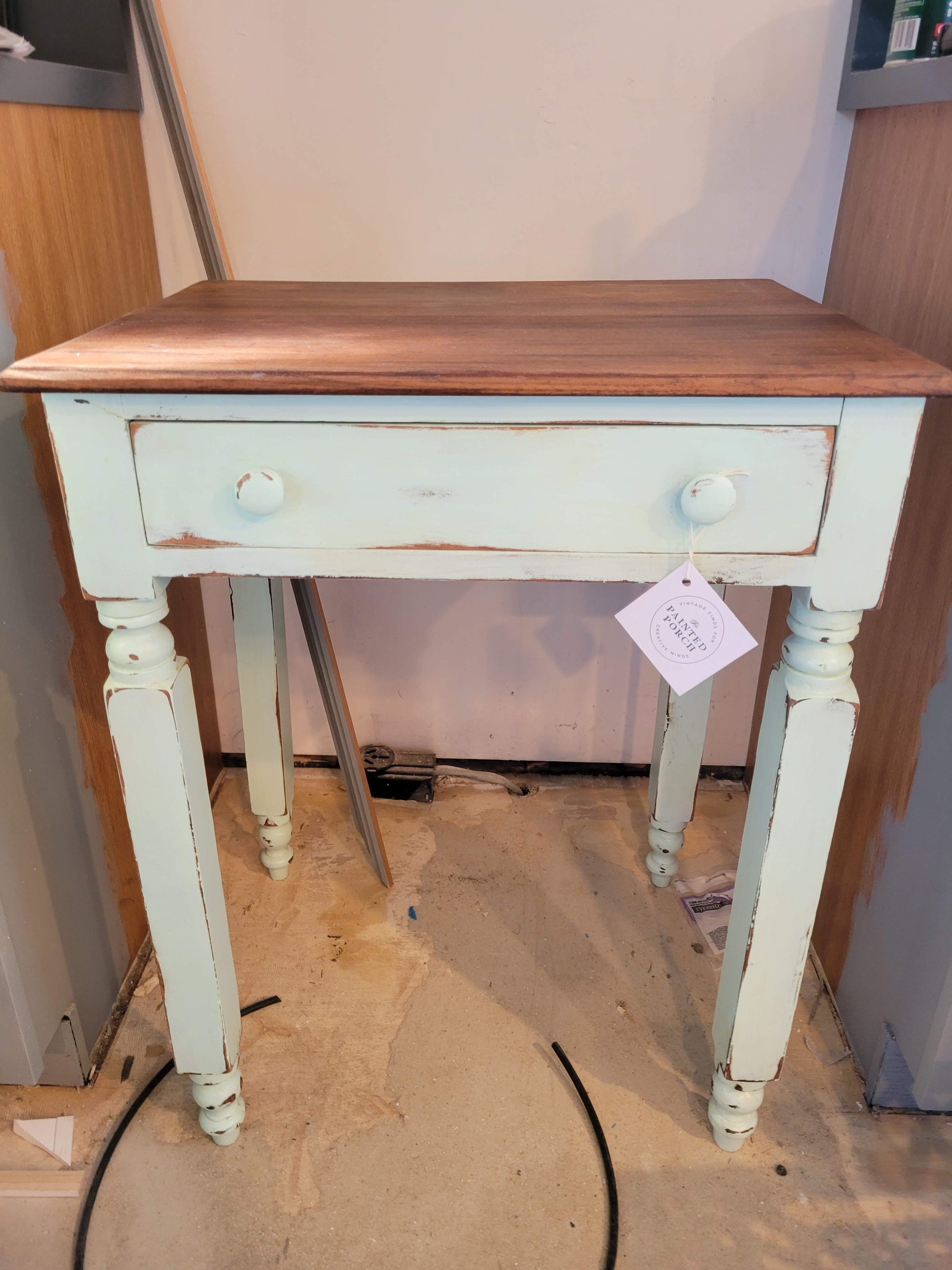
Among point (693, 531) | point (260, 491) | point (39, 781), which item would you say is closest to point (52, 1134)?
point (39, 781)

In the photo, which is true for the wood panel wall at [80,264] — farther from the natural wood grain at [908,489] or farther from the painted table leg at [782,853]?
the natural wood grain at [908,489]

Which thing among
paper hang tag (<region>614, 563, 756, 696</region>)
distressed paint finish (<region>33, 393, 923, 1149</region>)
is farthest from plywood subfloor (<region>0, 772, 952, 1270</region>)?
paper hang tag (<region>614, 563, 756, 696</region>)

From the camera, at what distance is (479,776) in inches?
57.8

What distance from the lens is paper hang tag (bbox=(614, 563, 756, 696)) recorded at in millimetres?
694

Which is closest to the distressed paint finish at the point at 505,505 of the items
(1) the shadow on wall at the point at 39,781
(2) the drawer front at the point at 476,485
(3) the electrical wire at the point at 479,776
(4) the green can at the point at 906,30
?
(2) the drawer front at the point at 476,485

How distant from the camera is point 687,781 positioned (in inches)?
47.6

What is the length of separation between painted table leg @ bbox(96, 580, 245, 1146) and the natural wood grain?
26.7 inches

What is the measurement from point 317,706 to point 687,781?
589 millimetres

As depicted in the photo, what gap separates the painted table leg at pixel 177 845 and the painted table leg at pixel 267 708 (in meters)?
0.31

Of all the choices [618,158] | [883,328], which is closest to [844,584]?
[883,328]

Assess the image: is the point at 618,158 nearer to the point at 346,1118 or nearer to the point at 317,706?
the point at 317,706

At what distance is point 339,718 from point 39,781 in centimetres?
38

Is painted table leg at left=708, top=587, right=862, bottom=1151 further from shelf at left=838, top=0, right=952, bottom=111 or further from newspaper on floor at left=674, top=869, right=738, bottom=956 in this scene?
shelf at left=838, top=0, right=952, bottom=111

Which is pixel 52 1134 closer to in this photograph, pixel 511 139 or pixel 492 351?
Result: pixel 492 351
